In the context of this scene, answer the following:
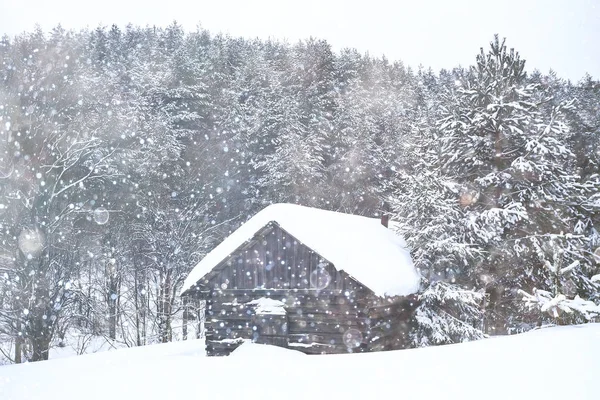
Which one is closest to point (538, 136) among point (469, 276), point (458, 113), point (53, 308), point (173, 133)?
point (458, 113)

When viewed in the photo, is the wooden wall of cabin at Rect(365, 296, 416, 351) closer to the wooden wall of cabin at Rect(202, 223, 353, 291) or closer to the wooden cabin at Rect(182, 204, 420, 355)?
the wooden cabin at Rect(182, 204, 420, 355)

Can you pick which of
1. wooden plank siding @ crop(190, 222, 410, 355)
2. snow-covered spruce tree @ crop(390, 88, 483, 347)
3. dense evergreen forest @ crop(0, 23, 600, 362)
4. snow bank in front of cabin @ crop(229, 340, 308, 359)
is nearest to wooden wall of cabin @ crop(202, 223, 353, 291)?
wooden plank siding @ crop(190, 222, 410, 355)

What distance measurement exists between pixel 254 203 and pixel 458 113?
18.7m

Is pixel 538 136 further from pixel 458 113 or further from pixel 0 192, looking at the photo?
pixel 0 192

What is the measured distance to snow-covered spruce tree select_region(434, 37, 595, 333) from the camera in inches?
617

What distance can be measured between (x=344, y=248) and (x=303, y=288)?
196cm

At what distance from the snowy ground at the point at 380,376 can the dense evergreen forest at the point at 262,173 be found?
8.18 ft

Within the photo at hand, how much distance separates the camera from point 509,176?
16.2m

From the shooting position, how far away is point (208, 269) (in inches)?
610

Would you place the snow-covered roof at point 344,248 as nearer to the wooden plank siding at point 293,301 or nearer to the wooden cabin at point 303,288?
the wooden cabin at point 303,288

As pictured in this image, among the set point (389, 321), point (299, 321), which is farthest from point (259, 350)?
point (389, 321)

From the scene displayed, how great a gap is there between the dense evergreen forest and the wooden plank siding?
3.43 m

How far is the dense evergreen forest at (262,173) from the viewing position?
631 inches

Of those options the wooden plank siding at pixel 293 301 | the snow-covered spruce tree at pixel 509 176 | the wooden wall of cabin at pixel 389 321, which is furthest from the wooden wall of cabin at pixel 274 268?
the snow-covered spruce tree at pixel 509 176
